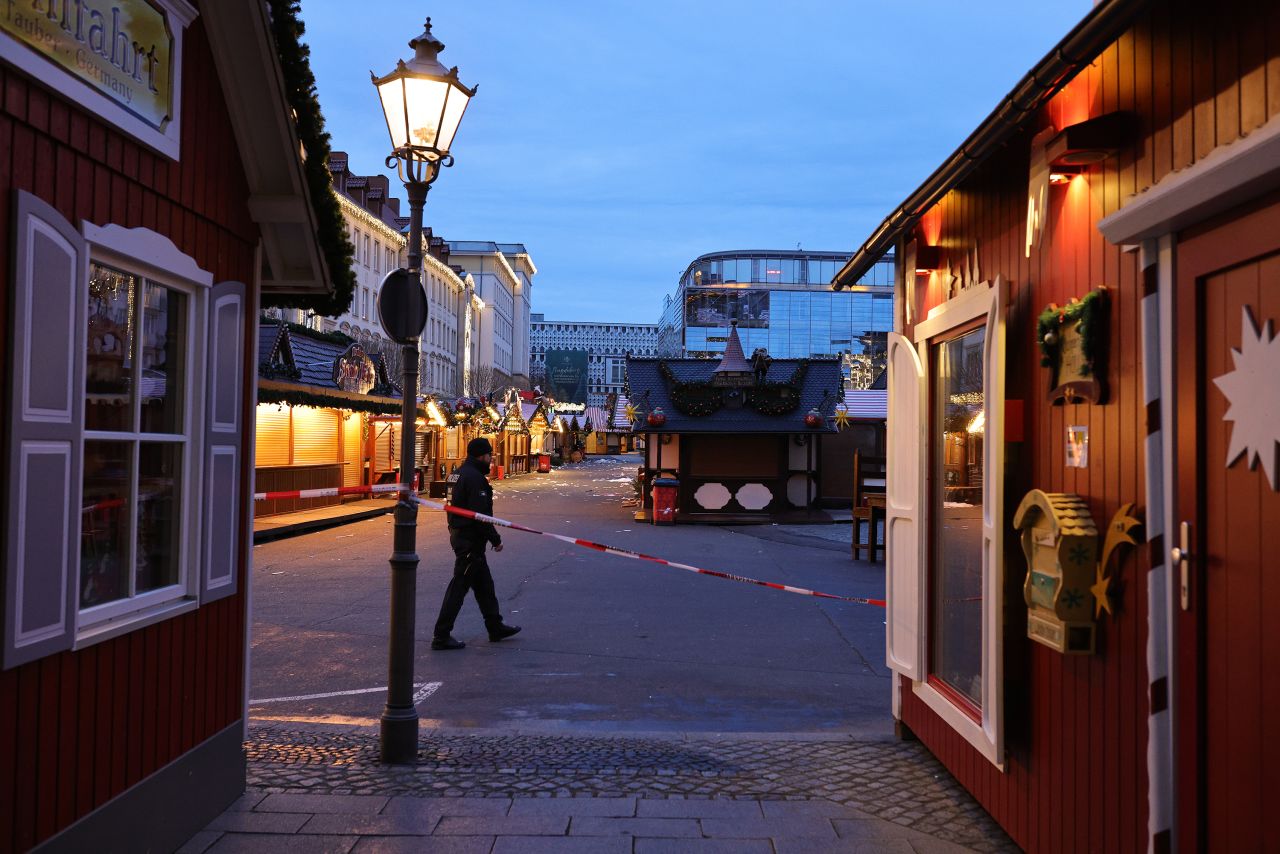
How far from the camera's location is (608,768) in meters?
5.62

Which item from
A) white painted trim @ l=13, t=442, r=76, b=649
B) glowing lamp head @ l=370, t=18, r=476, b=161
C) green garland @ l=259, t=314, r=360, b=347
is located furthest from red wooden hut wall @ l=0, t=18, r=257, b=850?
green garland @ l=259, t=314, r=360, b=347

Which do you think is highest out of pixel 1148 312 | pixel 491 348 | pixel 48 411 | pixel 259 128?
pixel 491 348

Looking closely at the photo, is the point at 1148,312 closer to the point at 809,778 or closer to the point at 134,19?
the point at 809,778

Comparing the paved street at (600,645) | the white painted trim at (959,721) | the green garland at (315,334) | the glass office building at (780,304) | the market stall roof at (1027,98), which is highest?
the glass office building at (780,304)

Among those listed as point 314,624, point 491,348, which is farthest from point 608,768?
point 491,348

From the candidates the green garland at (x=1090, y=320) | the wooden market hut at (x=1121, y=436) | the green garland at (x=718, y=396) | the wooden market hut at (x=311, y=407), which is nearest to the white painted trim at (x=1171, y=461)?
the wooden market hut at (x=1121, y=436)

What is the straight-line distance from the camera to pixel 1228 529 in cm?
284

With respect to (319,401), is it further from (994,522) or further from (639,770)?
(994,522)

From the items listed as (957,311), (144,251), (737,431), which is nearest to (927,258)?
(957,311)

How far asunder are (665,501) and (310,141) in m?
17.9

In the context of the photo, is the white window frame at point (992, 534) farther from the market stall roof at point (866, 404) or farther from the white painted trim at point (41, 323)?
the market stall roof at point (866, 404)

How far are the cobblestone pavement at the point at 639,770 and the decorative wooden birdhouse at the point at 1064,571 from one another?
1375 millimetres

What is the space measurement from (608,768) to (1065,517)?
9.79ft

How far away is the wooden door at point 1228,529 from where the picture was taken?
265 centimetres
